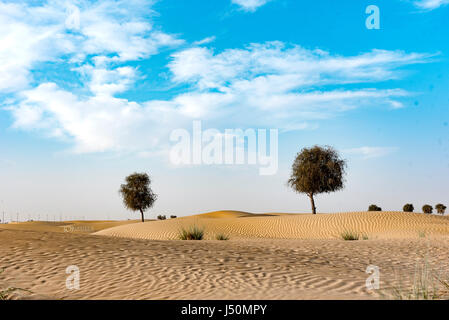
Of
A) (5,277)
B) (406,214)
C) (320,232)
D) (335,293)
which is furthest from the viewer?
(406,214)

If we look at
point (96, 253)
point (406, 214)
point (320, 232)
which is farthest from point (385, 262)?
point (406, 214)

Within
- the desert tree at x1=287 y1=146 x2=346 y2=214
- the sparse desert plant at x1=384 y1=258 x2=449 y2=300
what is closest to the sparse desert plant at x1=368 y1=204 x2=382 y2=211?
the desert tree at x1=287 y1=146 x2=346 y2=214

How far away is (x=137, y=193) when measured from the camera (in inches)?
2279

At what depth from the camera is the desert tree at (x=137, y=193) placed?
5762 centimetres

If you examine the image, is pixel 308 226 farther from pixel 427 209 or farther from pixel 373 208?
pixel 427 209

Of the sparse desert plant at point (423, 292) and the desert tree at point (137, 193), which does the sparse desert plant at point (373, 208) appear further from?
the sparse desert plant at point (423, 292)

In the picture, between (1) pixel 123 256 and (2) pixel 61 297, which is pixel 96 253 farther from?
(2) pixel 61 297

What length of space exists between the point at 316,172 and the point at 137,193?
26916mm

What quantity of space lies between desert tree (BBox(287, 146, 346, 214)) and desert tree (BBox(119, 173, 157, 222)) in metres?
23.1

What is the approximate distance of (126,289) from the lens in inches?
316

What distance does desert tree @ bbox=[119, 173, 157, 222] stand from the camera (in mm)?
57625

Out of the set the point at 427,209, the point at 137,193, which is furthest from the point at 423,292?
the point at 427,209

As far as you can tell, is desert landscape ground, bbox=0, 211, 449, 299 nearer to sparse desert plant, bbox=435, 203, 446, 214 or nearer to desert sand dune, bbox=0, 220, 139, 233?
desert sand dune, bbox=0, 220, 139, 233
